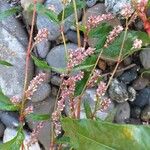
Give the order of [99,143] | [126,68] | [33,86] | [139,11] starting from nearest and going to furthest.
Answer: [99,143] < [139,11] < [33,86] < [126,68]

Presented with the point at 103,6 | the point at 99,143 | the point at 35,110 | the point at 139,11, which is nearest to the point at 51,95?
the point at 35,110

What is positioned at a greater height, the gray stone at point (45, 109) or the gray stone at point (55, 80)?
the gray stone at point (55, 80)

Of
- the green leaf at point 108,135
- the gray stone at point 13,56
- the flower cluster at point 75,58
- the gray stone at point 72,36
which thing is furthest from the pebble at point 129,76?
the green leaf at point 108,135

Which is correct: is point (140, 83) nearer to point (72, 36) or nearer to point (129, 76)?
point (129, 76)

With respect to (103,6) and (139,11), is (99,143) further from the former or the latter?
(103,6)

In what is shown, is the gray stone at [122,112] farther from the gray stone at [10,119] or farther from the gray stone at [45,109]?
the gray stone at [10,119]

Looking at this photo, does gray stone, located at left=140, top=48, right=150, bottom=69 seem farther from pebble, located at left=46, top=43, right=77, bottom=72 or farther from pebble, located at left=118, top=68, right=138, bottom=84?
pebble, located at left=46, top=43, right=77, bottom=72
